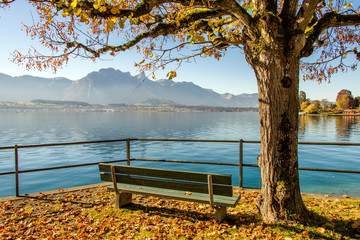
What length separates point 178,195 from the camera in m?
4.40

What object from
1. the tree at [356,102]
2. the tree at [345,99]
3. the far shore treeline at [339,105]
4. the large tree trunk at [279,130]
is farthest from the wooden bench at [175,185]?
the tree at [356,102]

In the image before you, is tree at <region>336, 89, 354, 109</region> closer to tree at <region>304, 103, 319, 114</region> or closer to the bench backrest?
tree at <region>304, 103, 319, 114</region>

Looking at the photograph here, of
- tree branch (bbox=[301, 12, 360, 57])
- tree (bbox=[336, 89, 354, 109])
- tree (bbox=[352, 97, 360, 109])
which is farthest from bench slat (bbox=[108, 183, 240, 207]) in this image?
tree (bbox=[352, 97, 360, 109])

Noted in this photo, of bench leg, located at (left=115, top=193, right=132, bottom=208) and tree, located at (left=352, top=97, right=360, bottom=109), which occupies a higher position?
tree, located at (left=352, top=97, right=360, bottom=109)

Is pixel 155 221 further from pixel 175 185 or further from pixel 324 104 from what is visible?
pixel 324 104

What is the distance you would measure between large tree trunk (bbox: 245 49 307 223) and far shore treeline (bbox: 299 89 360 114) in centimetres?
13180

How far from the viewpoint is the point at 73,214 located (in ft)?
16.0

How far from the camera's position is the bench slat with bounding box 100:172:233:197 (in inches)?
159

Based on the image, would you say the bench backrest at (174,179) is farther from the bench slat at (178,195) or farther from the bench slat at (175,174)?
the bench slat at (178,195)

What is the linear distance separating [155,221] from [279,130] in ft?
8.74

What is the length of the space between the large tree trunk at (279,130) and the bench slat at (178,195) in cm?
67

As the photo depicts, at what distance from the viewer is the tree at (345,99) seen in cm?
12431

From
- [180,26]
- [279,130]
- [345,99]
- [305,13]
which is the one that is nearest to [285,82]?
[279,130]

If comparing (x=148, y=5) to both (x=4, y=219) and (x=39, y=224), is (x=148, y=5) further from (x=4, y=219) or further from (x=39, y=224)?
(x=4, y=219)
